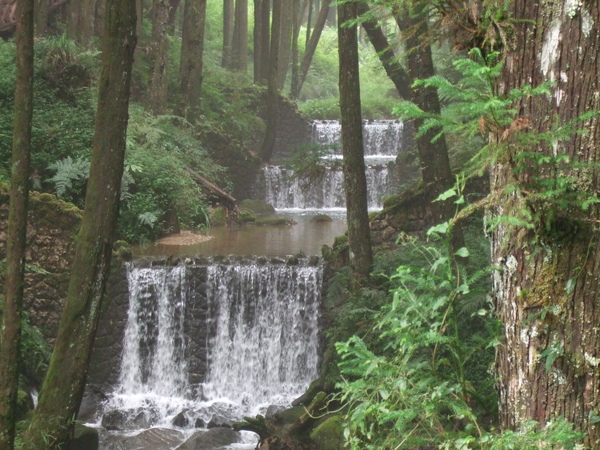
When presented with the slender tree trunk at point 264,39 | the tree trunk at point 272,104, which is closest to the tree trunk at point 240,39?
the slender tree trunk at point 264,39

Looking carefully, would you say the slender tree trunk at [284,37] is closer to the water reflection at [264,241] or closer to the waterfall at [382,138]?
the waterfall at [382,138]

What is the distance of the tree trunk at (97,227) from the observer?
745 centimetres

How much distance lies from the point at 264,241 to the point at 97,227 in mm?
7794

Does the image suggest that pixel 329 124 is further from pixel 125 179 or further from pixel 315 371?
pixel 315 371

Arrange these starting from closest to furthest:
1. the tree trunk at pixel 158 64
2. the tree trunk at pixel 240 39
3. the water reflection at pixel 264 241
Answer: the water reflection at pixel 264 241 < the tree trunk at pixel 158 64 < the tree trunk at pixel 240 39

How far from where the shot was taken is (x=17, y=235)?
6.94m

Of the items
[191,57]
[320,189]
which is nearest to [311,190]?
[320,189]

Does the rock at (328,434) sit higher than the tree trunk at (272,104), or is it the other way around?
the tree trunk at (272,104)

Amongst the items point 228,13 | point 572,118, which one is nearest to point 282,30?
point 228,13

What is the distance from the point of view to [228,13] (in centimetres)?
3028

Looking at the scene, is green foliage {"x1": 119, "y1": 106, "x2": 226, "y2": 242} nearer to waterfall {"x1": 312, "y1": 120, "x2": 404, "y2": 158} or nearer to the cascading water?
the cascading water

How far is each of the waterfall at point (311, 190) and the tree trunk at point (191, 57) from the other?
2.98 metres

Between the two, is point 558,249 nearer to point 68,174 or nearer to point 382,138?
point 68,174

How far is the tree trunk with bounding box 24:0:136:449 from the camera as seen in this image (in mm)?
7445
